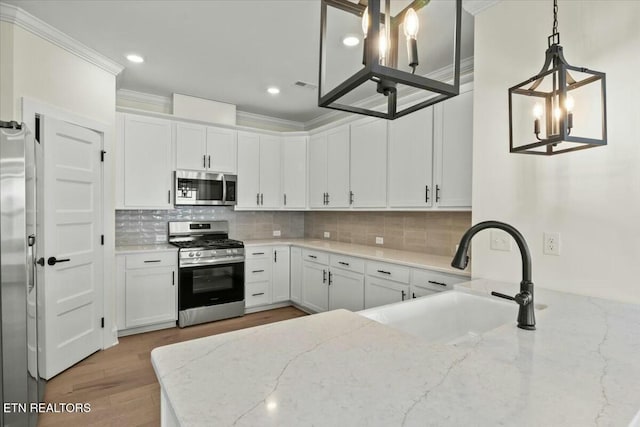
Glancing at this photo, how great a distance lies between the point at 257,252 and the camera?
13.5 ft

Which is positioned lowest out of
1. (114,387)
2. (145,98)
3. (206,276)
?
(114,387)

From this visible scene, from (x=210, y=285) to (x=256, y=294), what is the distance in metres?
0.60

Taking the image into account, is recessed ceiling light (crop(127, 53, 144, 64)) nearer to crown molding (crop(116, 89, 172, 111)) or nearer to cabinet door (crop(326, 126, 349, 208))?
crown molding (crop(116, 89, 172, 111))

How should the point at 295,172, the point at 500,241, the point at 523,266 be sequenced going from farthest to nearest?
the point at 295,172 → the point at 500,241 → the point at 523,266

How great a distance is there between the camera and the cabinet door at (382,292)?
2857 mm

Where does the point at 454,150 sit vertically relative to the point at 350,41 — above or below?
below

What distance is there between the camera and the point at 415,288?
8.95 feet

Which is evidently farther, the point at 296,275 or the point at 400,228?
the point at 296,275

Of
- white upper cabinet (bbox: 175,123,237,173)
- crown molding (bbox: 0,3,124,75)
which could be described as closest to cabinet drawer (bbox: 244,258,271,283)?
white upper cabinet (bbox: 175,123,237,173)

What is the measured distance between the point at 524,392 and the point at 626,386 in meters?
0.28

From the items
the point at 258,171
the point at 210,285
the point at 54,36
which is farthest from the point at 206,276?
the point at 54,36

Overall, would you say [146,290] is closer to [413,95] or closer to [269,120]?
[269,120]

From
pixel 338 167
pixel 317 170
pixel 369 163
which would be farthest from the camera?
pixel 317 170

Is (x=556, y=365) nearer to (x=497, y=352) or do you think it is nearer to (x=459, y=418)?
(x=497, y=352)
